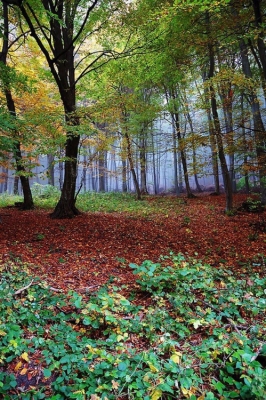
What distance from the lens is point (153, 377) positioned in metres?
2.25

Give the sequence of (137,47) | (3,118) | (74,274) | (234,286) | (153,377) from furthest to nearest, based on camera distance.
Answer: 1. (137,47)
2. (3,118)
3. (74,274)
4. (234,286)
5. (153,377)

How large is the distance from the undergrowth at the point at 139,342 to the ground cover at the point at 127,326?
0.04ft

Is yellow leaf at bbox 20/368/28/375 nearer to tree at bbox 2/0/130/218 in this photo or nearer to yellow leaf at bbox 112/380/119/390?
yellow leaf at bbox 112/380/119/390

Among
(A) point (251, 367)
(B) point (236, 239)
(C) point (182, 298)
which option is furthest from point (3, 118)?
(B) point (236, 239)

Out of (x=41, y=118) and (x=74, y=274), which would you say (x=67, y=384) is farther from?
(x=41, y=118)

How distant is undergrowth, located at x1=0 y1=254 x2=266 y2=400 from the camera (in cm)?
221

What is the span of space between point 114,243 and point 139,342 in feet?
13.4

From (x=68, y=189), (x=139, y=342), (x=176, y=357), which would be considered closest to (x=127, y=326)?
(x=139, y=342)

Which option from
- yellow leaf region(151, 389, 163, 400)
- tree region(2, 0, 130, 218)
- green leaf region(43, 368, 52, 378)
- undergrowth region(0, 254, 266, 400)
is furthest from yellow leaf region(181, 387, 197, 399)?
tree region(2, 0, 130, 218)

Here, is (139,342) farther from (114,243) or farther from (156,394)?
(114,243)

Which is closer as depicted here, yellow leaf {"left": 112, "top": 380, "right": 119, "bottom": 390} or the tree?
yellow leaf {"left": 112, "top": 380, "right": 119, "bottom": 390}

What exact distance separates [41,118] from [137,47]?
14.0ft

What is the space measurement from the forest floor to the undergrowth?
0.83 m

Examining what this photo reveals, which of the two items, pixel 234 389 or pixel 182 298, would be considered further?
pixel 182 298
